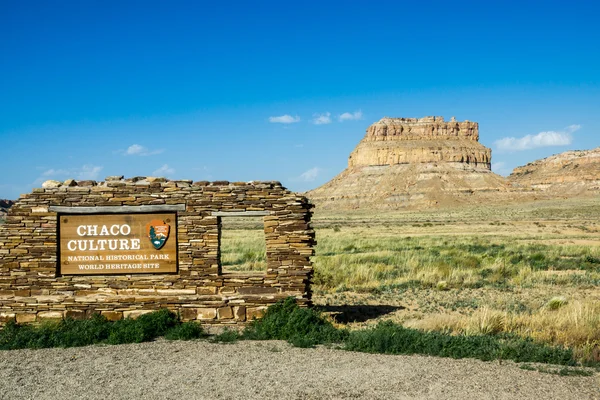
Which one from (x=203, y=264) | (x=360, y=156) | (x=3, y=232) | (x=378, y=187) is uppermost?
(x=360, y=156)

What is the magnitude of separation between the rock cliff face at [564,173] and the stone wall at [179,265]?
118294 millimetres

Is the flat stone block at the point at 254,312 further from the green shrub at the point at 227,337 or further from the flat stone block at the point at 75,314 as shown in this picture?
the flat stone block at the point at 75,314

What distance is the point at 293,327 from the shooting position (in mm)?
9500

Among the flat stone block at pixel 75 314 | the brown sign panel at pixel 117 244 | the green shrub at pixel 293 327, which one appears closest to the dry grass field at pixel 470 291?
the green shrub at pixel 293 327

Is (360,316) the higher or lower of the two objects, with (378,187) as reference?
lower

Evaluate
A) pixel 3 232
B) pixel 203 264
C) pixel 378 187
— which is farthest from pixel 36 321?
pixel 378 187

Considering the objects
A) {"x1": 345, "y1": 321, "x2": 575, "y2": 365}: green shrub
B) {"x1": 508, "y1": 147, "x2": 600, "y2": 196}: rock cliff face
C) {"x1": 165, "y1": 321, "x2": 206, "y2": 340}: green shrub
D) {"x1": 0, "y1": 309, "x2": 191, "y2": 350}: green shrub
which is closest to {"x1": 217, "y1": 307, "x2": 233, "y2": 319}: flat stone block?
{"x1": 165, "y1": 321, "x2": 206, "y2": 340}: green shrub

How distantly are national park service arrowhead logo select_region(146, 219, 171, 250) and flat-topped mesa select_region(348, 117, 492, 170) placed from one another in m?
126

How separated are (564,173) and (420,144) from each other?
34.3m

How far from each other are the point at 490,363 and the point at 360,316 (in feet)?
14.4

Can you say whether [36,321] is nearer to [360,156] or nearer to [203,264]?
[203,264]

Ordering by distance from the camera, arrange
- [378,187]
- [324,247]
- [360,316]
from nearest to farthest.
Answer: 1. [360,316]
2. [324,247]
3. [378,187]

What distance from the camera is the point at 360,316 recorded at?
12000mm

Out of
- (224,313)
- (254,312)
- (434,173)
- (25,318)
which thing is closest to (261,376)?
(254,312)
